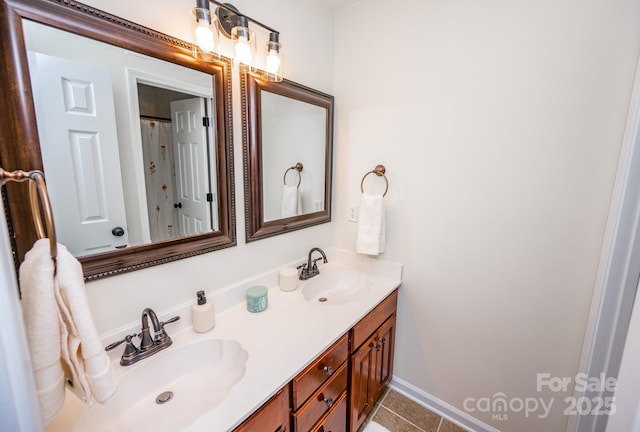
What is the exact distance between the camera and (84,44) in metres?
0.84

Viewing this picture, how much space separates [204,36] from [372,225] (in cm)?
119

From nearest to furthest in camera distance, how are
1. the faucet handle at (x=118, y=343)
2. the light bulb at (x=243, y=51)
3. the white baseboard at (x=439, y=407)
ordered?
the faucet handle at (x=118, y=343) → the light bulb at (x=243, y=51) → the white baseboard at (x=439, y=407)

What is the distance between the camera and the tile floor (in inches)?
61.6

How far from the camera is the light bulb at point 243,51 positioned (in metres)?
1.16

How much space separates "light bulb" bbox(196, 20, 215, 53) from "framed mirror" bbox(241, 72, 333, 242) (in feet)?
0.73

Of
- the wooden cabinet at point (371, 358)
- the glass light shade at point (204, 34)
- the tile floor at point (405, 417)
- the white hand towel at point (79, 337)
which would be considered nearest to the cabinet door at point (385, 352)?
the wooden cabinet at point (371, 358)

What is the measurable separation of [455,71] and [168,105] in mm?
1305

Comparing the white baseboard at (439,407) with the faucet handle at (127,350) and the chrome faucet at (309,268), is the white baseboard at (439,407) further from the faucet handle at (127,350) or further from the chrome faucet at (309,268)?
the faucet handle at (127,350)

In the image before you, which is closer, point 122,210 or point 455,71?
point 122,210

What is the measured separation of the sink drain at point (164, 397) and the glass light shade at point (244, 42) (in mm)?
1306

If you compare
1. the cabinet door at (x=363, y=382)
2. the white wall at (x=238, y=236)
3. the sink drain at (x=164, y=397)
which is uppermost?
the white wall at (x=238, y=236)

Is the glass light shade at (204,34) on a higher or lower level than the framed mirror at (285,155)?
higher

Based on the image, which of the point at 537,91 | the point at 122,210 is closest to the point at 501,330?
the point at 537,91

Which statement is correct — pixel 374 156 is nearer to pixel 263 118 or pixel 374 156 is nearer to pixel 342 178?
pixel 342 178
